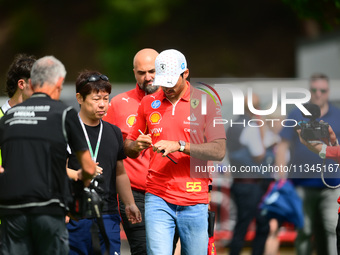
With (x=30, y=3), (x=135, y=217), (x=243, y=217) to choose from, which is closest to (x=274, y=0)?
(x=30, y=3)

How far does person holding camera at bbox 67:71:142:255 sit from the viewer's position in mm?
6703

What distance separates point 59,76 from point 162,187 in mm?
1545

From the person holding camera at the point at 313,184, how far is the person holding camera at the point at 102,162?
6.67 feet

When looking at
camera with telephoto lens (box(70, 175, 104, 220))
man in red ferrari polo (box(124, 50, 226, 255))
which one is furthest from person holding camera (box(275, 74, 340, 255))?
camera with telephoto lens (box(70, 175, 104, 220))

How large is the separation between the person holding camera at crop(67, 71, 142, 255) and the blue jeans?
0.31 metres

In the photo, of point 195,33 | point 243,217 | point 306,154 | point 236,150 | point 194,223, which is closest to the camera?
point 194,223

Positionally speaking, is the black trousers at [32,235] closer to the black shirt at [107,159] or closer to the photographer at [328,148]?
the black shirt at [107,159]

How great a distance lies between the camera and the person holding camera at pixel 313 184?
8055mm

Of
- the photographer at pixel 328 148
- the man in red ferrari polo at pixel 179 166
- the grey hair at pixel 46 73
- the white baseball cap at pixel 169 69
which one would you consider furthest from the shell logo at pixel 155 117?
the photographer at pixel 328 148

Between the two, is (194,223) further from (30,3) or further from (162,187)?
(30,3)

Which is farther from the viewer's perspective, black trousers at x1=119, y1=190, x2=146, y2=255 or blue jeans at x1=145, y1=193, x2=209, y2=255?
black trousers at x1=119, y1=190, x2=146, y2=255

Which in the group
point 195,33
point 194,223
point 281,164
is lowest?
point 194,223

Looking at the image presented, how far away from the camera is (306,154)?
25.9 feet

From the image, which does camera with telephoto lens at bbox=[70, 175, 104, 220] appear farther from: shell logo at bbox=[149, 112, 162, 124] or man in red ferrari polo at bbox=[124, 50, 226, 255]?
shell logo at bbox=[149, 112, 162, 124]
